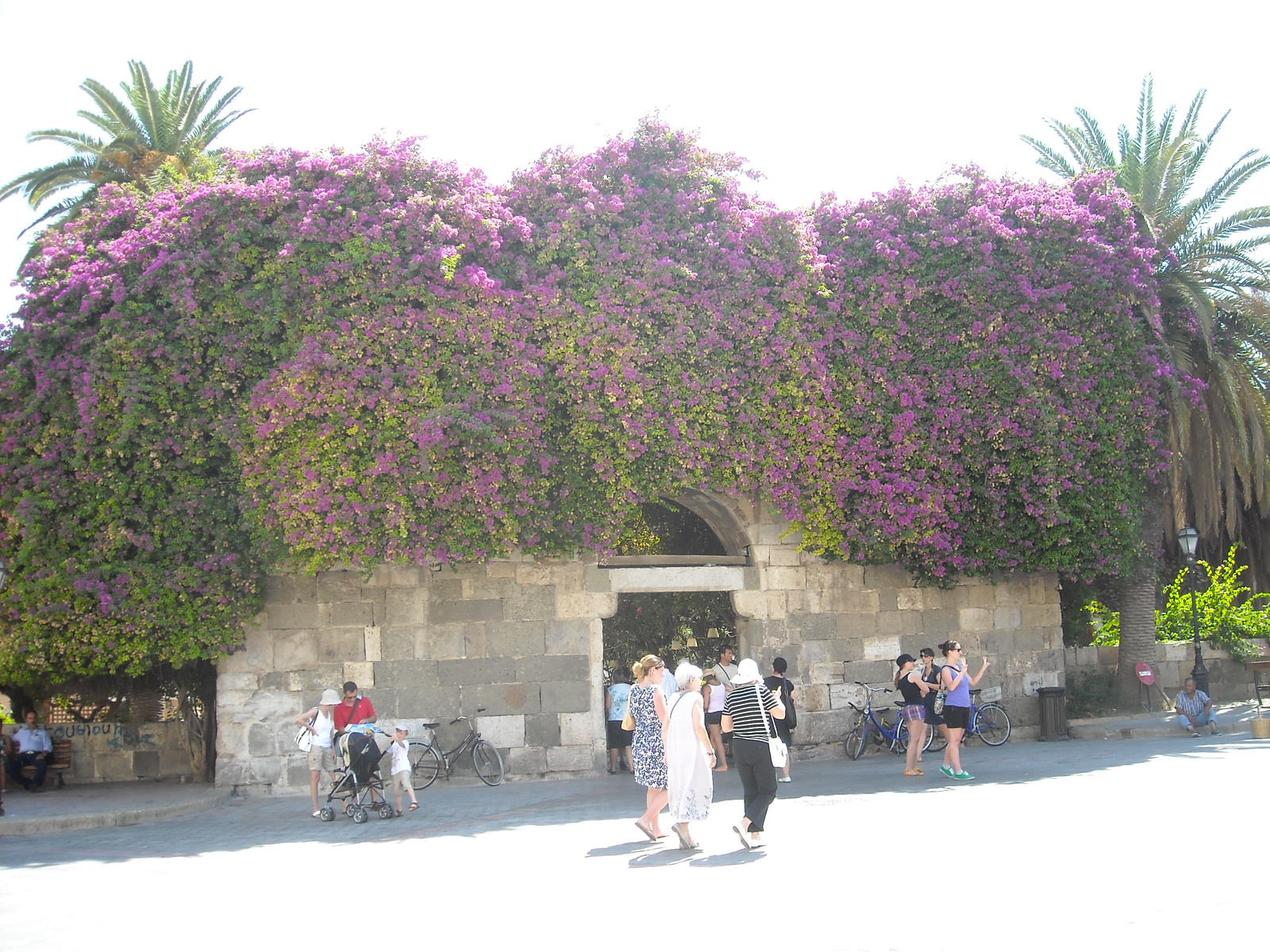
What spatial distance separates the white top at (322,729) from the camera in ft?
35.6

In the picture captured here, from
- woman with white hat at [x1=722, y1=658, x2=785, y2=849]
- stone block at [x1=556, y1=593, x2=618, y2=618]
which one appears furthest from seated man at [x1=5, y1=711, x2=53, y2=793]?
woman with white hat at [x1=722, y1=658, x2=785, y2=849]

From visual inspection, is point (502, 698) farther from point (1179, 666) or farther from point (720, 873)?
point (1179, 666)

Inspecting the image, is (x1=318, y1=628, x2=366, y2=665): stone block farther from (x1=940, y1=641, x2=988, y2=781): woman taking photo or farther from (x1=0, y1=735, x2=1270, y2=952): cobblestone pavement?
(x1=940, y1=641, x2=988, y2=781): woman taking photo

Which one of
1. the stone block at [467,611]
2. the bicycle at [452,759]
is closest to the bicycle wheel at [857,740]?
the bicycle at [452,759]

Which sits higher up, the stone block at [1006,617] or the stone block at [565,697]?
the stone block at [1006,617]

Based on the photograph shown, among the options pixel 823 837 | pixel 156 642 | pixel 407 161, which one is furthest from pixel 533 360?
pixel 823 837

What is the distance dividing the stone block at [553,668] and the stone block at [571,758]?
2.92 ft

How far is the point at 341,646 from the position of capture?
13500mm

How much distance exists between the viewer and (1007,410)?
14.5 meters

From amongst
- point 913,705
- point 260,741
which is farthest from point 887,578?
point 260,741

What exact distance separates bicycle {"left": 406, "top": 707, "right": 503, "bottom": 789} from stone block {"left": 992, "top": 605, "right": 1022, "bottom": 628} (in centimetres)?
767

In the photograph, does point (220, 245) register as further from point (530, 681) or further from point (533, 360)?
point (530, 681)

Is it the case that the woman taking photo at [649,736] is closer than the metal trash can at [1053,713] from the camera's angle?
Yes

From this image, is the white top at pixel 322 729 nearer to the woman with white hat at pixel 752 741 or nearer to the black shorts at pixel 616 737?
the black shorts at pixel 616 737
